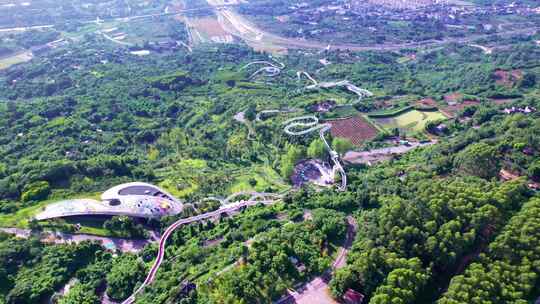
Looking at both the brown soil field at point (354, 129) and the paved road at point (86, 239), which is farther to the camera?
the brown soil field at point (354, 129)

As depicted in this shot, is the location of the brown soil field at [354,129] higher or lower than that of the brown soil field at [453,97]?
lower

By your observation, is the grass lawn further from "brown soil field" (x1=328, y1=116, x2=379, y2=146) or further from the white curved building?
"brown soil field" (x1=328, y1=116, x2=379, y2=146)

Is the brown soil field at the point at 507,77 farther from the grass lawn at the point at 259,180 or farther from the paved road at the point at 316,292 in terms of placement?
the paved road at the point at 316,292

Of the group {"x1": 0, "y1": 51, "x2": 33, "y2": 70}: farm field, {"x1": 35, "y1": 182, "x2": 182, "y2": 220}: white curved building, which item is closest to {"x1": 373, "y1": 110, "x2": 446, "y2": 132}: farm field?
{"x1": 35, "y1": 182, "x2": 182, "y2": 220}: white curved building

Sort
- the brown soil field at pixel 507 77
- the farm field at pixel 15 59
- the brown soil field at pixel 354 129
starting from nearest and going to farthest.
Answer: the brown soil field at pixel 354 129
the brown soil field at pixel 507 77
the farm field at pixel 15 59

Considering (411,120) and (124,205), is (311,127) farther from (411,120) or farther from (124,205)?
(124,205)

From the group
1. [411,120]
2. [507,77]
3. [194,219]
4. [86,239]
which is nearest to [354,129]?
[411,120]

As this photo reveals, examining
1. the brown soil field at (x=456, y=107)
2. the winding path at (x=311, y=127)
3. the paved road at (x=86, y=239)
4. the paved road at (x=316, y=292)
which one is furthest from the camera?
the brown soil field at (x=456, y=107)

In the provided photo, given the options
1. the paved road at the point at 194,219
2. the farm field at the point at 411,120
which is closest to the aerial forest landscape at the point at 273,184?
the paved road at the point at 194,219
